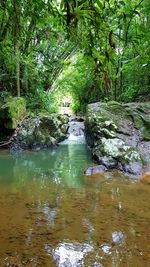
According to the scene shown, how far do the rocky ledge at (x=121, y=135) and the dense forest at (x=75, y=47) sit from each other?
80 cm

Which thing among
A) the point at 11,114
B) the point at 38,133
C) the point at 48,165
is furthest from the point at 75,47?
the point at 48,165

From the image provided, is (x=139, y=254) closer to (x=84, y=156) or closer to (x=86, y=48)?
(x=86, y=48)

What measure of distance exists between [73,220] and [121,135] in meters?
3.85

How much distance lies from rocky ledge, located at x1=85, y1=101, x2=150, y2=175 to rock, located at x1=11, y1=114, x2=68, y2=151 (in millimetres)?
2133

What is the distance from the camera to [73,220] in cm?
341

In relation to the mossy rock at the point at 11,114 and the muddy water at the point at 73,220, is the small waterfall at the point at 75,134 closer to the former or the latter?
the mossy rock at the point at 11,114

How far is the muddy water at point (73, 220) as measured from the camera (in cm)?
260

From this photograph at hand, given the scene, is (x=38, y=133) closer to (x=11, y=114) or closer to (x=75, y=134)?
(x=11, y=114)

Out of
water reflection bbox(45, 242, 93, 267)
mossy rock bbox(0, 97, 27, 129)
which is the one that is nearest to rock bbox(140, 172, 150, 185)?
water reflection bbox(45, 242, 93, 267)

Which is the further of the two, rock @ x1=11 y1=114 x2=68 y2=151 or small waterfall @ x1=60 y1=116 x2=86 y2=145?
small waterfall @ x1=60 y1=116 x2=86 y2=145

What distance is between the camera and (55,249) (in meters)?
2.71

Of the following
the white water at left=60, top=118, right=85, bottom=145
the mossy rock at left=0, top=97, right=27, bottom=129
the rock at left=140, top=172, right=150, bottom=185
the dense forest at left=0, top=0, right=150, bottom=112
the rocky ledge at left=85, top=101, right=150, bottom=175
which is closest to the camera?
the dense forest at left=0, top=0, right=150, bottom=112

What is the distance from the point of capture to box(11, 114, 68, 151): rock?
30.0 feet

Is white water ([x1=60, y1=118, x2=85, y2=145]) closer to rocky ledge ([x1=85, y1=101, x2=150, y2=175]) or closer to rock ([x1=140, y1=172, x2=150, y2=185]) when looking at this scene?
rocky ledge ([x1=85, y1=101, x2=150, y2=175])
